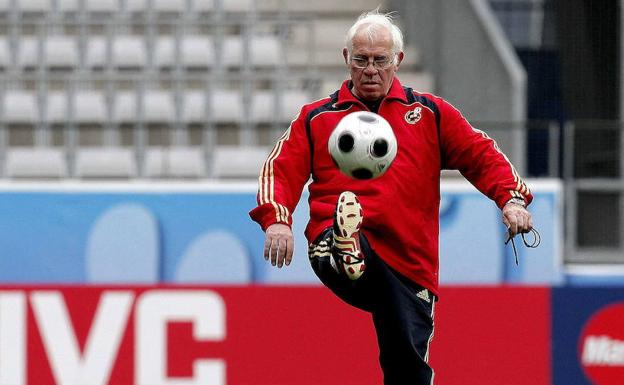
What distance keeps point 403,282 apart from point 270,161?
522 millimetres

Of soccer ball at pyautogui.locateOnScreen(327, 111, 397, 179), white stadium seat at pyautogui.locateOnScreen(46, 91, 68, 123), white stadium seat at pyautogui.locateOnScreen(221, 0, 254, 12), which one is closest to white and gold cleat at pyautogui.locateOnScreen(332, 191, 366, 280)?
soccer ball at pyautogui.locateOnScreen(327, 111, 397, 179)

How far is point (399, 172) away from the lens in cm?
371

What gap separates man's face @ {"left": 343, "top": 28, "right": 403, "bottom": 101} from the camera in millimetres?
3598

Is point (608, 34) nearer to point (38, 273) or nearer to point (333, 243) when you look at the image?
point (38, 273)

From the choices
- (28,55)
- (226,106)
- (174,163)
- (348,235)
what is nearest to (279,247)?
(348,235)

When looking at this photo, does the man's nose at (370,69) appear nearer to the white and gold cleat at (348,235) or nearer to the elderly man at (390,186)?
the elderly man at (390,186)

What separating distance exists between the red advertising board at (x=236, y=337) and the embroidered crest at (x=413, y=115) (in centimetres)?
221

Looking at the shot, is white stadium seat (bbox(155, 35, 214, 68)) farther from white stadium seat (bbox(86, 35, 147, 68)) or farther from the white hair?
the white hair

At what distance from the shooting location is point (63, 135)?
9.27m

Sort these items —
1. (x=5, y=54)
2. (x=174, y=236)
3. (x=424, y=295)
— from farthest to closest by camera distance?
(x=5, y=54) → (x=174, y=236) → (x=424, y=295)

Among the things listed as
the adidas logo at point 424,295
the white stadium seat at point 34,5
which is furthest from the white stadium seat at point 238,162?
the adidas logo at point 424,295

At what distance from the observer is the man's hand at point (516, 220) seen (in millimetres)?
3510

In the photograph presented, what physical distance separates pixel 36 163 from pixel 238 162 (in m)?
1.45

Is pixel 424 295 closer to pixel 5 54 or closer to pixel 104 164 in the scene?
pixel 104 164
